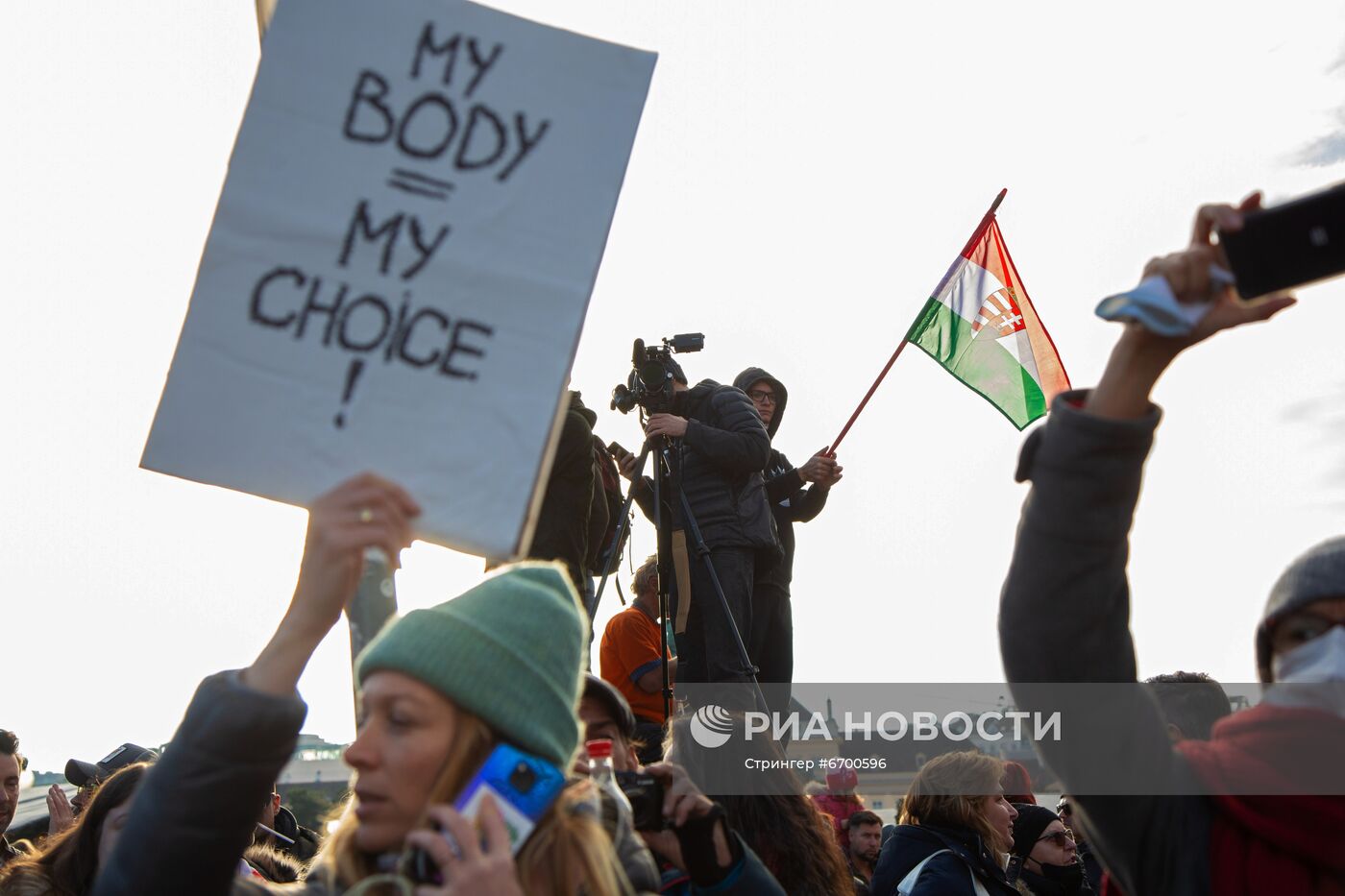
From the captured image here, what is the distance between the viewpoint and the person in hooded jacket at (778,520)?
22.3 feet

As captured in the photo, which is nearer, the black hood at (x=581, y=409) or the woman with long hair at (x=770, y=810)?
the woman with long hair at (x=770, y=810)

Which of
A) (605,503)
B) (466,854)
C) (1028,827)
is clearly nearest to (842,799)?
(1028,827)

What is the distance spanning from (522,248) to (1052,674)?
3.87ft

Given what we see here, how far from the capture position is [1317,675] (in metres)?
2.13

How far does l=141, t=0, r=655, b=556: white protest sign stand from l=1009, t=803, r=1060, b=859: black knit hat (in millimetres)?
4836

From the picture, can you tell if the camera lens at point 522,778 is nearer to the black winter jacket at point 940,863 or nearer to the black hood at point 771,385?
the black winter jacket at point 940,863

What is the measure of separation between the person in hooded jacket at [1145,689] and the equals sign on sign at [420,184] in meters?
1.14

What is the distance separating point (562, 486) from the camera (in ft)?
19.7

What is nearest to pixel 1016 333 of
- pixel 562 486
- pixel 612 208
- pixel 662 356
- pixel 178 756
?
pixel 662 356

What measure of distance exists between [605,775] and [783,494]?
14.5 ft

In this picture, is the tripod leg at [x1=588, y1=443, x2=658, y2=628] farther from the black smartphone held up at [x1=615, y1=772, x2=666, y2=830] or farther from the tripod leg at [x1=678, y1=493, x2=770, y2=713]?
the black smartphone held up at [x1=615, y1=772, x2=666, y2=830]

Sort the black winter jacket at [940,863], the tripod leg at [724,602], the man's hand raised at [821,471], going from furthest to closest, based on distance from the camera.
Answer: the man's hand raised at [821,471] → the tripod leg at [724,602] → the black winter jacket at [940,863]

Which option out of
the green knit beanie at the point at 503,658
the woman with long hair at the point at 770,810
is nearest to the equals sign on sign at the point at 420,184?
the green knit beanie at the point at 503,658

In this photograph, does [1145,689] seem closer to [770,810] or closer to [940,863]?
[770,810]
